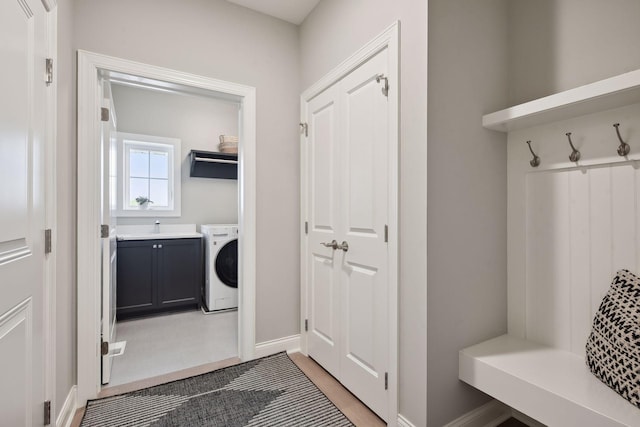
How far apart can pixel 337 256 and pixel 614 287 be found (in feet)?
4.36

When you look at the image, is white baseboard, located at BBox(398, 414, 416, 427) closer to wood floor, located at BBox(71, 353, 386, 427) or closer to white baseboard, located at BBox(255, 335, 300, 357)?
wood floor, located at BBox(71, 353, 386, 427)

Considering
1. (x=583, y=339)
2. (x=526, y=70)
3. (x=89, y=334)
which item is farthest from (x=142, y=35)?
(x=583, y=339)

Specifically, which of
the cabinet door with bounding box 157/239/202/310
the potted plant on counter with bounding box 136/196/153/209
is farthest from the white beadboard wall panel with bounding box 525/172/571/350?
the potted plant on counter with bounding box 136/196/153/209

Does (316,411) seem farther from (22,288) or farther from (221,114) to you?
(221,114)

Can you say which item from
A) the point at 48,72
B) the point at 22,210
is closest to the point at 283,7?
the point at 48,72

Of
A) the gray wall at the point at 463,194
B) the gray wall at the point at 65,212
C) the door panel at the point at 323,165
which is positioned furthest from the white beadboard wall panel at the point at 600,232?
the gray wall at the point at 65,212

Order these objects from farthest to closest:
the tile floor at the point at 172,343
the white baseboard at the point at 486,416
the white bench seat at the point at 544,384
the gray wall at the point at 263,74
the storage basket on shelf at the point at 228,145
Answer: the storage basket on shelf at the point at 228,145
the tile floor at the point at 172,343
the gray wall at the point at 263,74
the white baseboard at the point at 486,416
the white bench seat at the point at 544,384

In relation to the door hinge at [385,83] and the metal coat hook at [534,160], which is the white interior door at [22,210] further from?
the metal coat hook at [534,160]

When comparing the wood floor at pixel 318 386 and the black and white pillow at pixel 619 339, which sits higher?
the black and white pillow at pixel 619 339

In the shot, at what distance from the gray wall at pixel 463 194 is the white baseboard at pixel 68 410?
5.88ft

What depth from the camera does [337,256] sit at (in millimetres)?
2023

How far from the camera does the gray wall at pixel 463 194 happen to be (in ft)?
4.59

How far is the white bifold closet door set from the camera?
5.43 feet

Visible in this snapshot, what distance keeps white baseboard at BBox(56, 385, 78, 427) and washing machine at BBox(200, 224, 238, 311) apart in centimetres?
173
